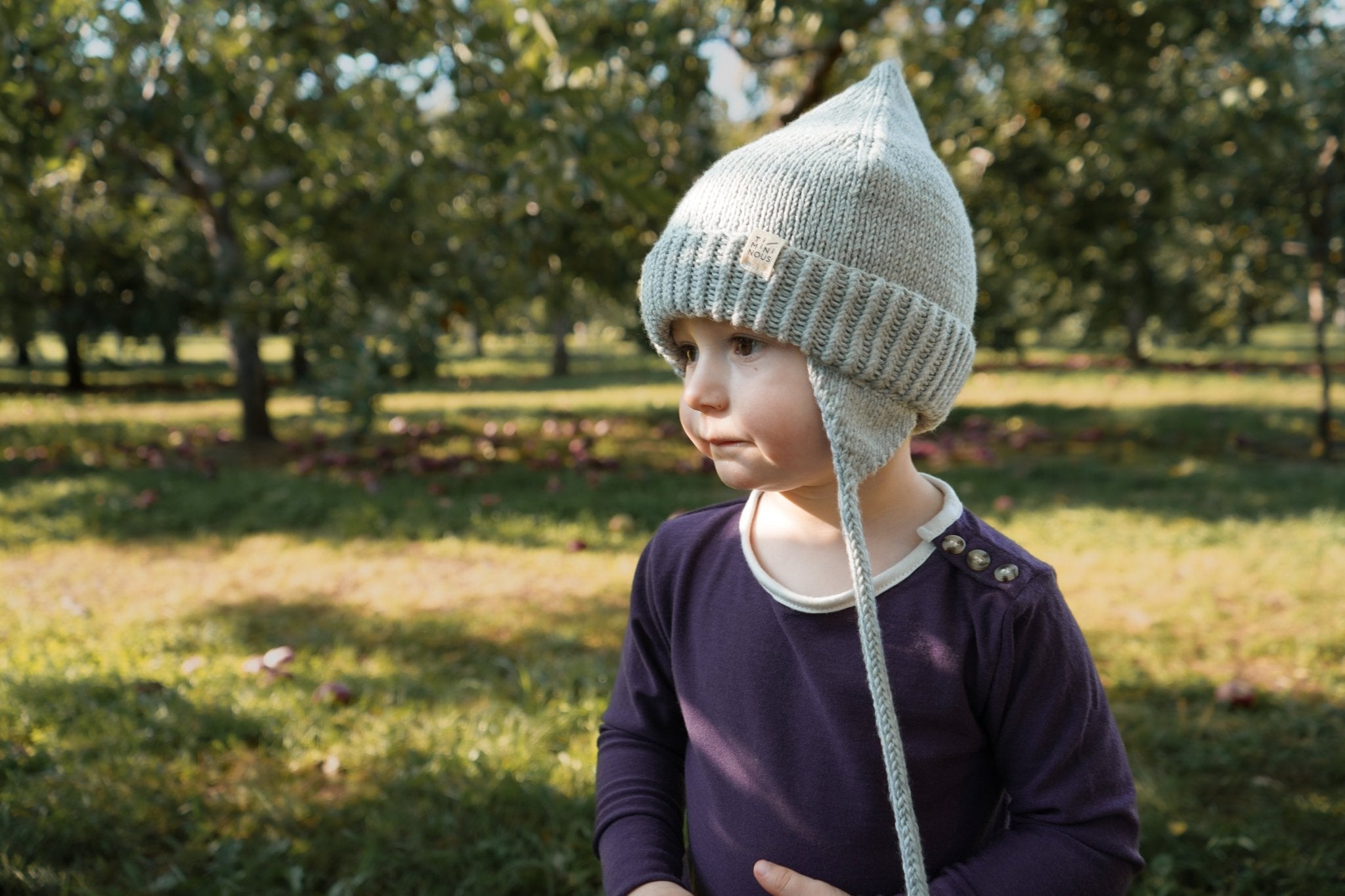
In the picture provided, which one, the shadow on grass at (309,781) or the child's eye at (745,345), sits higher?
the child's eye at (745,345)

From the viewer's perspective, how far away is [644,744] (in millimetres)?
1555

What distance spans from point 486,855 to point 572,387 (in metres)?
14.2

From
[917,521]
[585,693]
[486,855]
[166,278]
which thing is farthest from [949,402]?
[166,278]

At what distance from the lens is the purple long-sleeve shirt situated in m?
1.17

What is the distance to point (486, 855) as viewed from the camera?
7.98 ft

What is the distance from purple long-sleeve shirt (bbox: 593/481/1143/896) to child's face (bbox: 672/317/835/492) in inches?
7.5

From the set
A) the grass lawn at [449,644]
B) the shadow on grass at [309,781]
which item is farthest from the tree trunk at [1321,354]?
the shadow on grass at [309,781]

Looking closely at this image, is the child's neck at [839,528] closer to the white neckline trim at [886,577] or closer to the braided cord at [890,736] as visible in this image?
the white neckline trim at [886,577]

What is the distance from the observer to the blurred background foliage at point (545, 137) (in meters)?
3.92

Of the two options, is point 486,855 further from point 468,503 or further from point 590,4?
point 590,4

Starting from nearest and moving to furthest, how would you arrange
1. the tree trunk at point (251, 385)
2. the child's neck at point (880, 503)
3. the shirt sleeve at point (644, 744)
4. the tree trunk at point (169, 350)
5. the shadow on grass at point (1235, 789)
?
the child's neck at point (880, 503) < the shirt sleeve at point (644, 744) < the shadow on grass at point (1235, 789) < the tree trunk at point (251, 385) < the tree trunk at point (169, 350)

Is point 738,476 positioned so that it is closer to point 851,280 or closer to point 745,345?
point 745,345

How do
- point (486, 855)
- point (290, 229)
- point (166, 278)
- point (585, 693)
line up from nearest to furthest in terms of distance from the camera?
point (486, 855) < point (585, 693) < point (290, 229) < point (166, 278)

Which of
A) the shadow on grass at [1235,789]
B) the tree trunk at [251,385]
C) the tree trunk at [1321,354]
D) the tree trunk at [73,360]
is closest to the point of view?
the shadow on grass at [1235,789]
